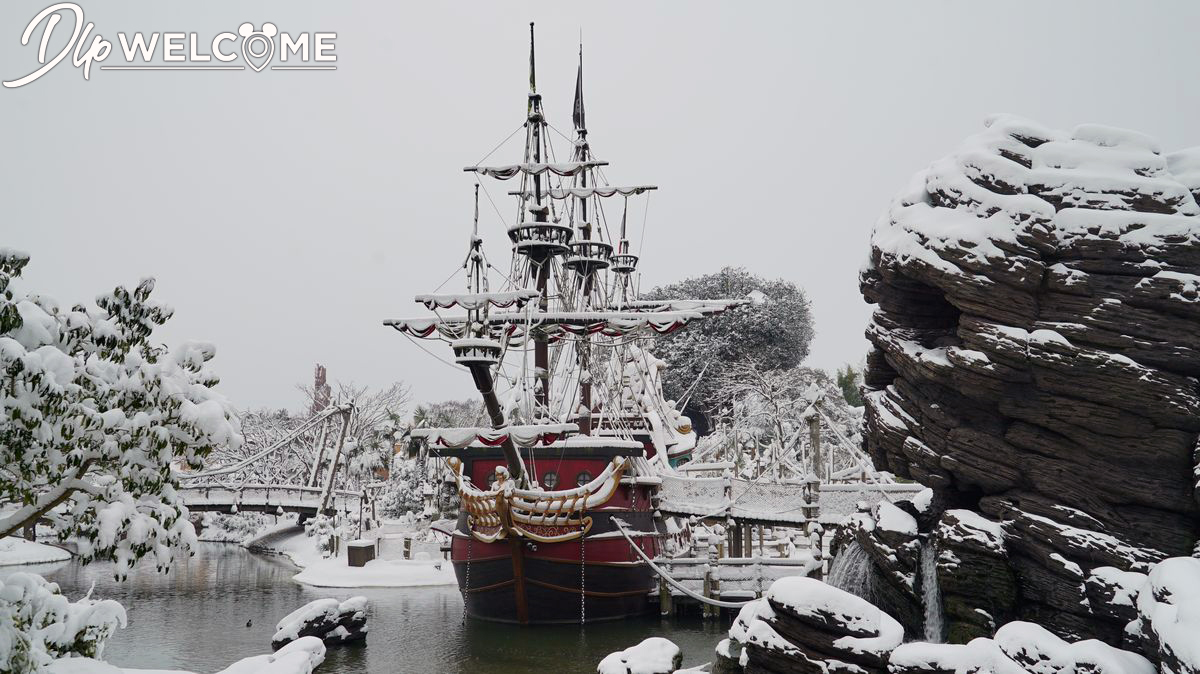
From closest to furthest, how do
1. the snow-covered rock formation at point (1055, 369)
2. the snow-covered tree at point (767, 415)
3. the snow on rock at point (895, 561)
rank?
the snow-covered rock formation at point (1055, 369) → the snow on rock at point (895, 561) → the snow-covered tree at point (767, 415)

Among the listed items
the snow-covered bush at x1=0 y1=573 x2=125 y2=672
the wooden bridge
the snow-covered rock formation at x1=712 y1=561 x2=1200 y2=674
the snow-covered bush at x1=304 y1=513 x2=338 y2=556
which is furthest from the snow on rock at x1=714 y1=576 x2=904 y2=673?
the wooden bridge

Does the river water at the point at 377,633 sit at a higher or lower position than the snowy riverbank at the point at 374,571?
higher

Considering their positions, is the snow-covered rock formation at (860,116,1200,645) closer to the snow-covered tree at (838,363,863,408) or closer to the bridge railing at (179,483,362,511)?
the bridge railing at (179,483,362,511)

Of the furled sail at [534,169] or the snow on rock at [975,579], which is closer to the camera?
the snow on rock at [975,579]

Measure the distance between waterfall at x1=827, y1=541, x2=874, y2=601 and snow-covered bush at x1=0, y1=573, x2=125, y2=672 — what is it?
7966 millimetres

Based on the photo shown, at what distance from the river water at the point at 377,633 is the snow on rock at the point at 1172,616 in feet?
28.9

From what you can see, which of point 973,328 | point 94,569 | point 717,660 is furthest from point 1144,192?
point 94,569

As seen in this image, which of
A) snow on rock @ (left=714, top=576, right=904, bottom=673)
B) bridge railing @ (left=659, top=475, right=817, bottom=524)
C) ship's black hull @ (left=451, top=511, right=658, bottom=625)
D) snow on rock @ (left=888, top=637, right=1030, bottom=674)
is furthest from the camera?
bridge railing @ (left=659, top=475, right=817, bottom=524)

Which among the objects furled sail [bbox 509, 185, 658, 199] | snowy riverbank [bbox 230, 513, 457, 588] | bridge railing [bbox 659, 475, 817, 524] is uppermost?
furled sail [bbox 509, 185, 658, 199]

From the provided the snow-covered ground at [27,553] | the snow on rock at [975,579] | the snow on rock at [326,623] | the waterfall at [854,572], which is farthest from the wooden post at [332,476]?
the snow on rock at [975,579]

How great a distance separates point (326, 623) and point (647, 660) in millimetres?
6835

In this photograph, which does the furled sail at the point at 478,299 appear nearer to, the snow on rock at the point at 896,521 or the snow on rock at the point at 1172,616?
the snow on rock at the point at 896,521

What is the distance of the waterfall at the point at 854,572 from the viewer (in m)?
11.1

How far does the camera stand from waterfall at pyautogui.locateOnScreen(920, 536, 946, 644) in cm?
976
